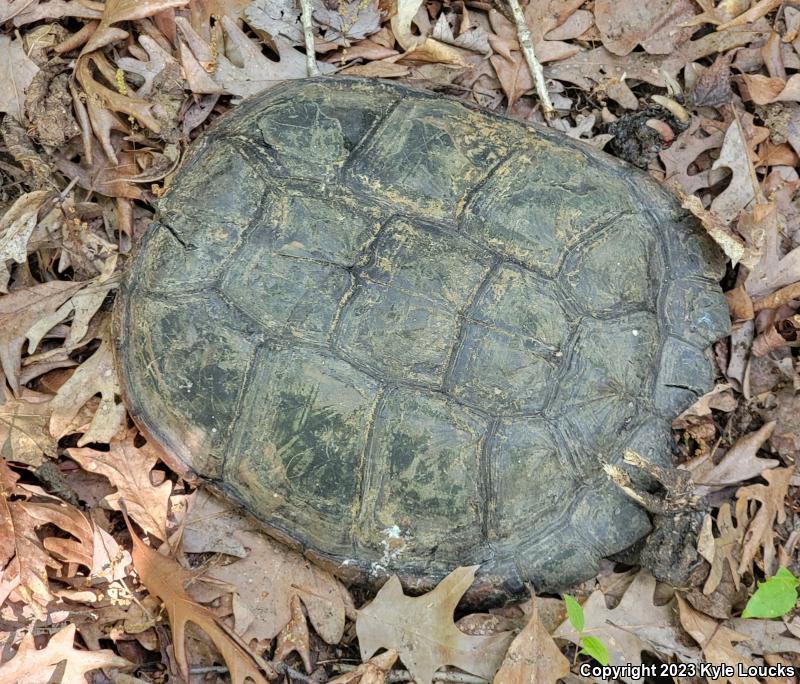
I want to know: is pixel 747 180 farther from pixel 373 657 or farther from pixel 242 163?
pixel 373 657

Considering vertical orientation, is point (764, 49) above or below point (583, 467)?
above

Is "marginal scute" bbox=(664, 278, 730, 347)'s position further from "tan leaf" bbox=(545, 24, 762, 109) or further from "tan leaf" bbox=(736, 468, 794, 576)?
"tan leaf" bbox=(545, 24, 762, 109)


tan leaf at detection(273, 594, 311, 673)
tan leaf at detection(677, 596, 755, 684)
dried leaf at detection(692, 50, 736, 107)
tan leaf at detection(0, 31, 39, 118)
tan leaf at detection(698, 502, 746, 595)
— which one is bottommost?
tan leaf at detection(677, 596, 755, 684)

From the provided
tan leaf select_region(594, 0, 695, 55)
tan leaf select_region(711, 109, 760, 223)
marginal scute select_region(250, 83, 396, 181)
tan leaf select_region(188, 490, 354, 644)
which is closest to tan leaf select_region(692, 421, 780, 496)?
tan leaf select_region(711, 109, 760, 223)

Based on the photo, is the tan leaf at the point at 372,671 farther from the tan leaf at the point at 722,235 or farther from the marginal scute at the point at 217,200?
the tan leaf at the point at 722,235

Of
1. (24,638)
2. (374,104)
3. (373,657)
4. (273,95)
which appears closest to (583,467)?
(373,657)

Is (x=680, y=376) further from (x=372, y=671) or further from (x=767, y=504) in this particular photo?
(x=372, y=671)

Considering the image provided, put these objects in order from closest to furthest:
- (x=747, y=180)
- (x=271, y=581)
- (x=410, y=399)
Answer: (x=410, y=399), (x=271, y=581), (x=747, y=180)
